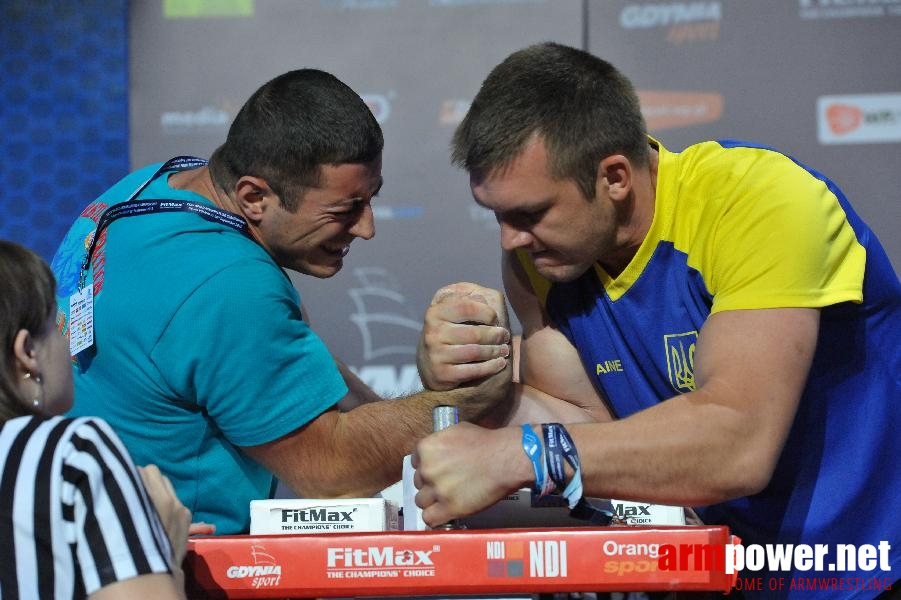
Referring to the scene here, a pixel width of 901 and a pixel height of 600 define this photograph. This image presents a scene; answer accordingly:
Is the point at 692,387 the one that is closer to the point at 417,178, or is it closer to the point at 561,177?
the point at 561,177

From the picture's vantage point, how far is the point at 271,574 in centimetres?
142

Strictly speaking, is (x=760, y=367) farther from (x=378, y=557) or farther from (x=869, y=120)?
(x=869, y=120)

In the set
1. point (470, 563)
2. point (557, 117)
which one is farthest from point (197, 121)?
point (470, 563)

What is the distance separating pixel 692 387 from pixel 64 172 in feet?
11.0

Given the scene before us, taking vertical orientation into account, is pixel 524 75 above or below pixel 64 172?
above

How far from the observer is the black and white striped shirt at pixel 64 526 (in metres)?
1.28

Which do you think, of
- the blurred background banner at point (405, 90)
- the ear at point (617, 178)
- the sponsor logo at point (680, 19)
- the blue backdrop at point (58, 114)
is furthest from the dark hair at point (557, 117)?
the blue backdrop at point (58, 114)

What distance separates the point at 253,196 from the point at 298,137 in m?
0.17

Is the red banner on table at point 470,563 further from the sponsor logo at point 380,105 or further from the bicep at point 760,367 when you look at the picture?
the sponsor logo at point 380,105

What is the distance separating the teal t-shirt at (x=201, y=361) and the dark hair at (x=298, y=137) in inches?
8.3

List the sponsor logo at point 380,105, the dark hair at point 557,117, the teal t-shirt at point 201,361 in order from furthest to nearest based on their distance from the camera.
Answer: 1. the sponsor logo at point 380,105
2. the teal t-shirt at point 201,361
3. the dark hair at point 557,117

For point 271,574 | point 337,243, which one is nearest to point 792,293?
point 271,574

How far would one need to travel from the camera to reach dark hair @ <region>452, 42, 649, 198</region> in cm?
191

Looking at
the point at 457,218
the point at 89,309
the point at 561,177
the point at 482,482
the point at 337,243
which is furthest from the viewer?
the point at 457,218
